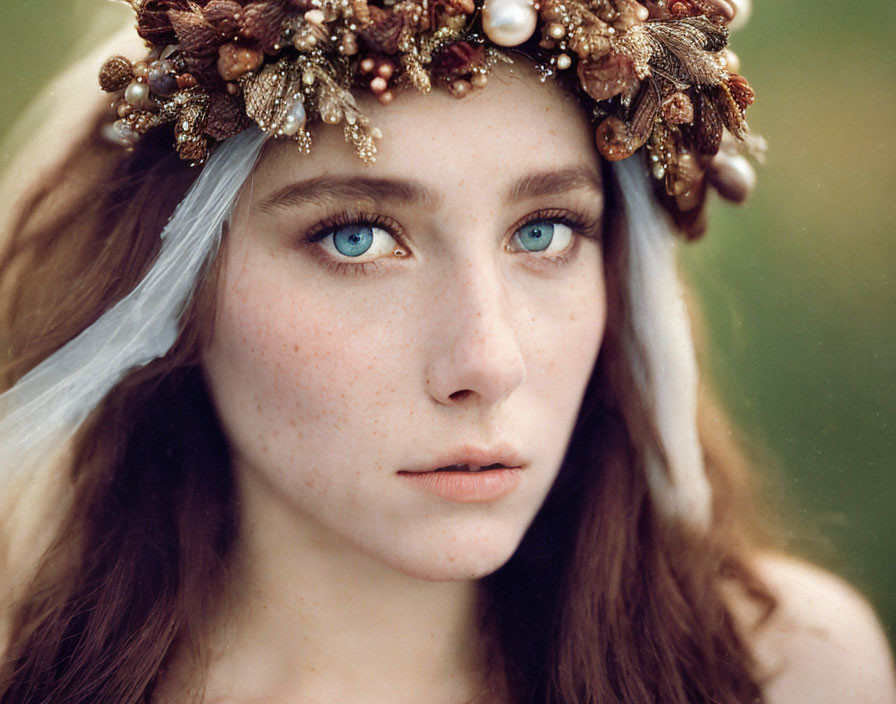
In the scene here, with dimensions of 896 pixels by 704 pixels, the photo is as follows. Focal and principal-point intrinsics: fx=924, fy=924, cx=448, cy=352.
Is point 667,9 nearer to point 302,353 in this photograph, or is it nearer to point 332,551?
point 302,353

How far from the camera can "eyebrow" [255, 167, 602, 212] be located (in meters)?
1.00

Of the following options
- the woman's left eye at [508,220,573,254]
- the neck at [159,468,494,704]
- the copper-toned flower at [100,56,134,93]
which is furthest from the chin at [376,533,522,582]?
the copper-toned flower at [100,56,134,93]

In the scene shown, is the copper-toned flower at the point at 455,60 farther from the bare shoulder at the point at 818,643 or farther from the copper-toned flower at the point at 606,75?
the bare shoulder at the point at 818,643

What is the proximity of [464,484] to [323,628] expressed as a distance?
12.2 inches

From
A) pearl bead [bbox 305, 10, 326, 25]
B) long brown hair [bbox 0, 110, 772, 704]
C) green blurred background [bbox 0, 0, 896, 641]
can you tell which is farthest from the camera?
green blurred background [bbox 0, 0, 896, 641]

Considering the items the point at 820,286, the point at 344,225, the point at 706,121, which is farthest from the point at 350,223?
the point at 820,286

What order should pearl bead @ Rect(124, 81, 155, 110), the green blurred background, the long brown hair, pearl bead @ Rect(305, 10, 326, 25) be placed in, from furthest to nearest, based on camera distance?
the green blurred background → the long brown hair → pearl bead @ Rect(124, 81, 155, 110) → pearl bead @ Rect(305, 10, 326, 25)

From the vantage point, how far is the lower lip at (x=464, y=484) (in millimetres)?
1035

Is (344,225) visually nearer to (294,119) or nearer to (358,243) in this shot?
(358,243)

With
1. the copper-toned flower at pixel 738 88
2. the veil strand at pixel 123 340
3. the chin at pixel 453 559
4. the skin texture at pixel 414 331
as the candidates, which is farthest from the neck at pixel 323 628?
the copper-toned flower at pixel 738 88

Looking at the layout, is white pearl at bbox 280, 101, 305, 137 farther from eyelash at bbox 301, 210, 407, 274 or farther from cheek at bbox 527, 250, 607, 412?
cheek at bbox 527, 250, 607, 412

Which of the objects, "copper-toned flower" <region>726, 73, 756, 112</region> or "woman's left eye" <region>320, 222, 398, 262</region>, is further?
"copper-toned flower" <region>726, 73, 756, 112</region>

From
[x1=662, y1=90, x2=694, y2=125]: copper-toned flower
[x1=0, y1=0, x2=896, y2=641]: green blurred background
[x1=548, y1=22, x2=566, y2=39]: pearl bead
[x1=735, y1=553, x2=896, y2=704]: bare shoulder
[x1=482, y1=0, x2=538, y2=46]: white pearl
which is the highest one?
[x1=482, y1=0, x2=538, y2=46]: white pearl

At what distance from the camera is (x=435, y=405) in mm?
1014
